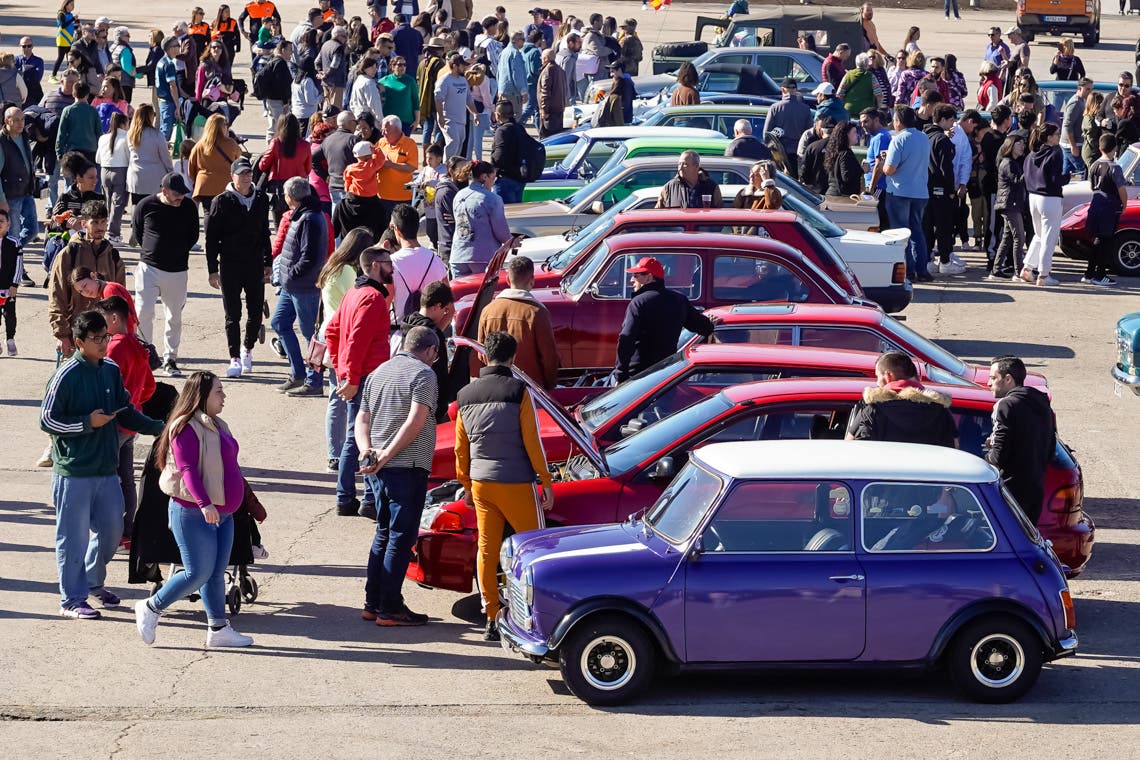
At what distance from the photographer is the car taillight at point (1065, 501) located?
9852 mm

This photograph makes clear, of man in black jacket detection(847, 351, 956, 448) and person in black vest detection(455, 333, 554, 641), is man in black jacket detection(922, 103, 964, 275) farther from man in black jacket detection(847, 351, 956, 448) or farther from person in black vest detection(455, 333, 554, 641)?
person in black vest detection(455, 333, 554, 641)

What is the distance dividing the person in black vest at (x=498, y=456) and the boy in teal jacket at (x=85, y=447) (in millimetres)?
1891

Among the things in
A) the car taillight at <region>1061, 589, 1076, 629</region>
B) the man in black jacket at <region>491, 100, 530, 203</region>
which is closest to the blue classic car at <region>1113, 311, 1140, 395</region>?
the car taillight at <region>1061, 589, 1076, 629</region>

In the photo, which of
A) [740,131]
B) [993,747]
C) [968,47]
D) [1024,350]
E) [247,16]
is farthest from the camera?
[968,47]

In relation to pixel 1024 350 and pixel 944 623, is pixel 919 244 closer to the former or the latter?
pixel 1024 350

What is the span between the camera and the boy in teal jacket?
9.19 metres

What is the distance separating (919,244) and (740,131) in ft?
8.68

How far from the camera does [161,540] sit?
9211 mm

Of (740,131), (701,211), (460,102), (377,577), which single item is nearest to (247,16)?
(460,102)

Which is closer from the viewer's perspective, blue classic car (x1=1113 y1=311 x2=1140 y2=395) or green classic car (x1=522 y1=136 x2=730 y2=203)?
blue classic car (x1=1113 y1=311 x2=1140 y2=395)

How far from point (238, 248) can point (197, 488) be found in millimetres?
6280

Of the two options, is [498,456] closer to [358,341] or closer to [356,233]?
[358,341]

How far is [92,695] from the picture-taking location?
845cm

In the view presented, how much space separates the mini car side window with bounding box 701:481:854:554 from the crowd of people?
1206mm
